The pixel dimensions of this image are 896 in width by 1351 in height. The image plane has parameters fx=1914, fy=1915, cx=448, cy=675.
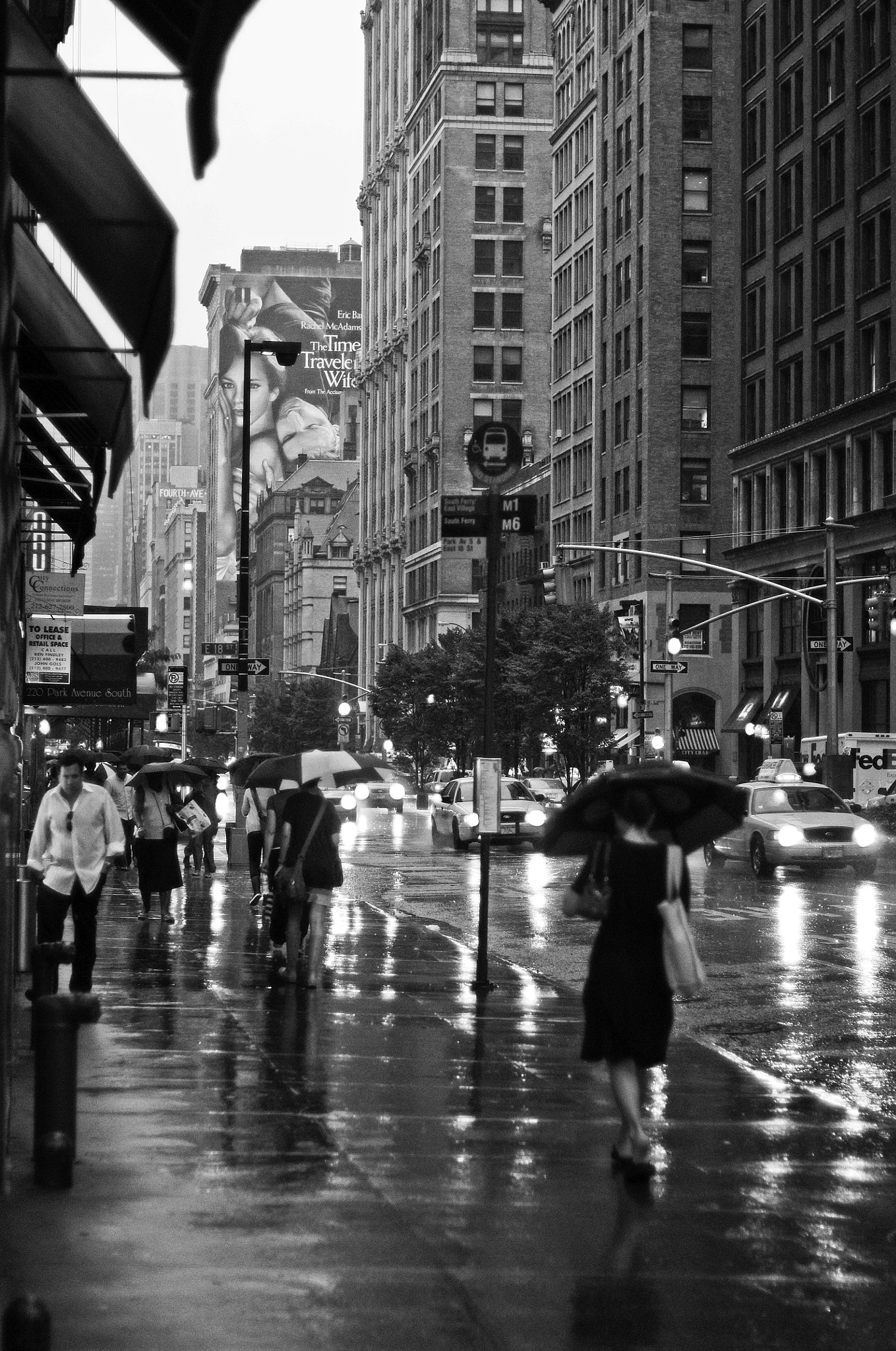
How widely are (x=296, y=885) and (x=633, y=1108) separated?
750 centimetres

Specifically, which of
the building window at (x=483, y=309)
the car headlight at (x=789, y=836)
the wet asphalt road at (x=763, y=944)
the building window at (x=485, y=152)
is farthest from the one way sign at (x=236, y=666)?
the building window at (x=485, y=152)

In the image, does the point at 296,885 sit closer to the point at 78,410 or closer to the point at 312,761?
the point at 312,761

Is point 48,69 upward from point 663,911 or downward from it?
upward

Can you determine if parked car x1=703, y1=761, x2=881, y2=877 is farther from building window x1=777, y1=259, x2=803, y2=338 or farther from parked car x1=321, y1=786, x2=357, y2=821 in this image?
building window x1=777, y1=259, x2=803, y2=338

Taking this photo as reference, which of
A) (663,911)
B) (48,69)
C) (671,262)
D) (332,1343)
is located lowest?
(332,1343)

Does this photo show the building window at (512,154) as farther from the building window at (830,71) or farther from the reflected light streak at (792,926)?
the reflected light streak at (792,926)

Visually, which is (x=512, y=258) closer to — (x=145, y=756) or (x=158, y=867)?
(x=145, y=756)

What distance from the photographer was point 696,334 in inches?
3317

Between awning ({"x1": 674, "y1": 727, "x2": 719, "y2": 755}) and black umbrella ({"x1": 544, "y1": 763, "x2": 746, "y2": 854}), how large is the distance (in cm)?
7156

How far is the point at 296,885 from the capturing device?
15898 millimetres

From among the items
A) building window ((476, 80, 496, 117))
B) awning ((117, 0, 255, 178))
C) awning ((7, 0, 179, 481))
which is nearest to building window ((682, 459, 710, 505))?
building window ((476, 80, 496, 117))

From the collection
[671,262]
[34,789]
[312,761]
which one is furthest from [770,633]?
[312,761]

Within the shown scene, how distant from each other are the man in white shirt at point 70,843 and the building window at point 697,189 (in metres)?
74.8

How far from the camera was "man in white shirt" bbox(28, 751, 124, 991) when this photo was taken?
45.9ft
